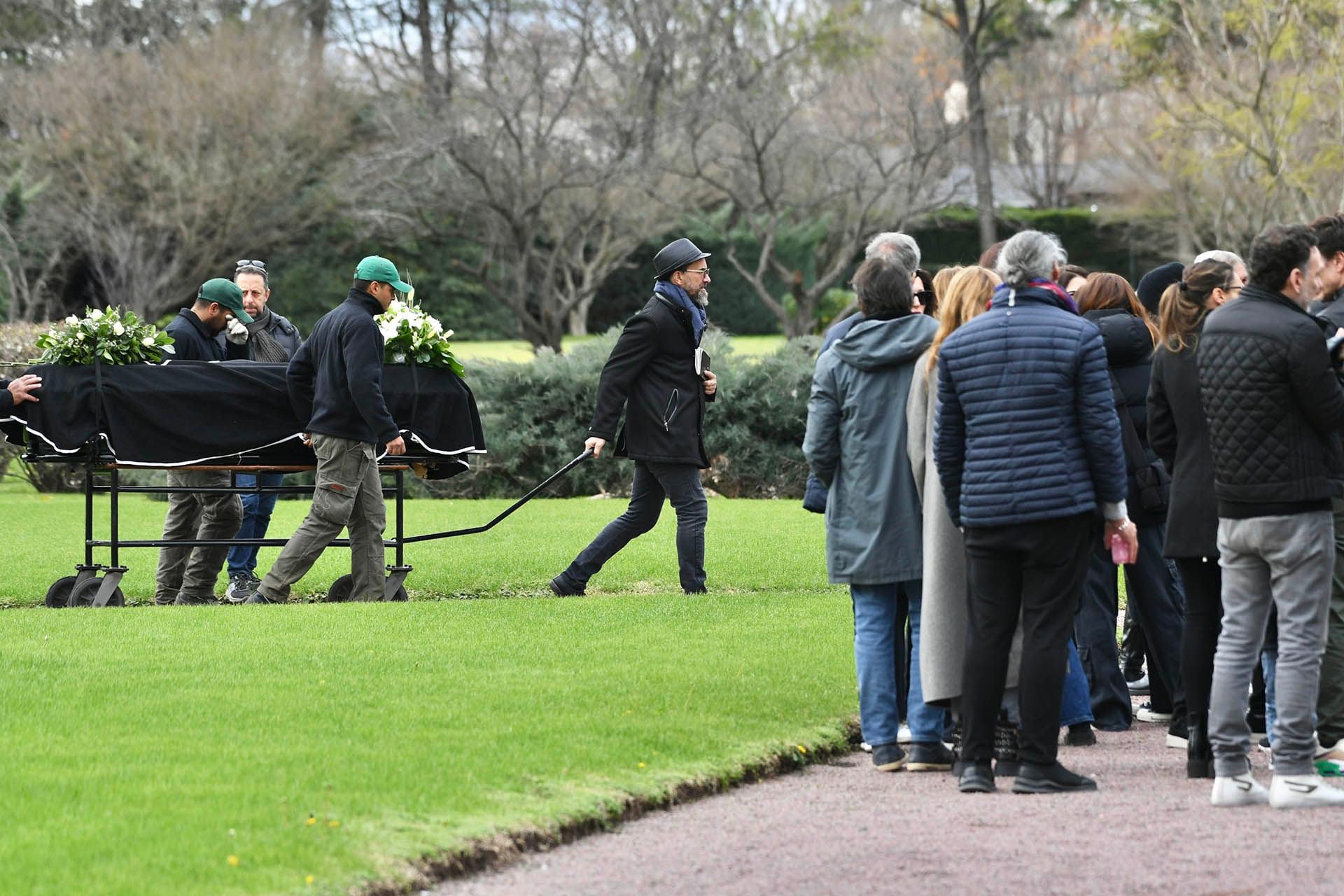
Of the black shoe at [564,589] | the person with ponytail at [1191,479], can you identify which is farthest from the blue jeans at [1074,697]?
the black shoe at [564,589]

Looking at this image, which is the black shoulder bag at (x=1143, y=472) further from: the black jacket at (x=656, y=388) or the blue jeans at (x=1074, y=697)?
the black jacket at (x=656, y=388)

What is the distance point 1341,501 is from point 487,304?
36.9 meters

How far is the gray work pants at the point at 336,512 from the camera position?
9.88 metres

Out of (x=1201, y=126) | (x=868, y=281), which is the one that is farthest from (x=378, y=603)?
(x=1201, y=126)

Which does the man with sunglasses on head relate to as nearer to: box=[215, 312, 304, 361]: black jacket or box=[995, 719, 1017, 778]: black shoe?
box=[215, 312, 304, 361]: black jacket

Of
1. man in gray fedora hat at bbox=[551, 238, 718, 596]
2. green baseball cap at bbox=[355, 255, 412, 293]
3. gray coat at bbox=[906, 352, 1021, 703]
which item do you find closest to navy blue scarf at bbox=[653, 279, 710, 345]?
man in gray fedora hat at bbox=[551, 238, 718, 596]

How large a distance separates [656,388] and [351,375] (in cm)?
184

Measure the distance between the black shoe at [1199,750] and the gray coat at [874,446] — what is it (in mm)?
1155

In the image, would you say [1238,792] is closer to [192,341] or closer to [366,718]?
[366,718]

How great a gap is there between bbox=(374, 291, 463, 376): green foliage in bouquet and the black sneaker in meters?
1.89

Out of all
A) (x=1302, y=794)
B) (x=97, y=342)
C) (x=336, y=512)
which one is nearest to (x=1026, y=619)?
(x=1302, y=794)

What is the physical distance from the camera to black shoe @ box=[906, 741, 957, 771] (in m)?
6.50

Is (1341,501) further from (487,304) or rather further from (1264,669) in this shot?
(487,304)

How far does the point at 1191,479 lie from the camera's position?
247 inches
